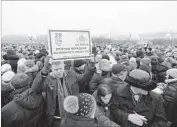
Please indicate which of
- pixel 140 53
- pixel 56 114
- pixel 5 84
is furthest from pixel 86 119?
pixel 140 53

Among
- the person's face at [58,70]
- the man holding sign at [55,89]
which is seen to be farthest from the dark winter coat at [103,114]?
the person's face at [58,70]

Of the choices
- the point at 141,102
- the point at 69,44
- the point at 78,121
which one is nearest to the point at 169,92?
the point at 141,102

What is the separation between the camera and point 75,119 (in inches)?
77.0

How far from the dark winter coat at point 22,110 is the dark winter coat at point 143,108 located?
4.11 ft

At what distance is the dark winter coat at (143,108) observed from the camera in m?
2.63

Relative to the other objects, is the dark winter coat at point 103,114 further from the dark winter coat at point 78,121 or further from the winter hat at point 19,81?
the winter hat at point 19,81

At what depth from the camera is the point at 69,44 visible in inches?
126

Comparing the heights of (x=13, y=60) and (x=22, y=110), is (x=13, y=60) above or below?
above

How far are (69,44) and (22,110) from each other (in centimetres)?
125

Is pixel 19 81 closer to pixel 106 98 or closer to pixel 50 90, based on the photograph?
pixel 50 90

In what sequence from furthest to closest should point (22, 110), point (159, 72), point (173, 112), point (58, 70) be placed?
point (159, 72), point (173, 112), point (58, 70), point (22, 110)

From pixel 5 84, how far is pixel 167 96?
304 centimetres

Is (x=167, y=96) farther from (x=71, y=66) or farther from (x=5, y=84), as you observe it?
(x=5, y=84)

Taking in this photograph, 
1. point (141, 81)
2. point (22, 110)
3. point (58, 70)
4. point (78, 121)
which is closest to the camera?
point (78, 121)
